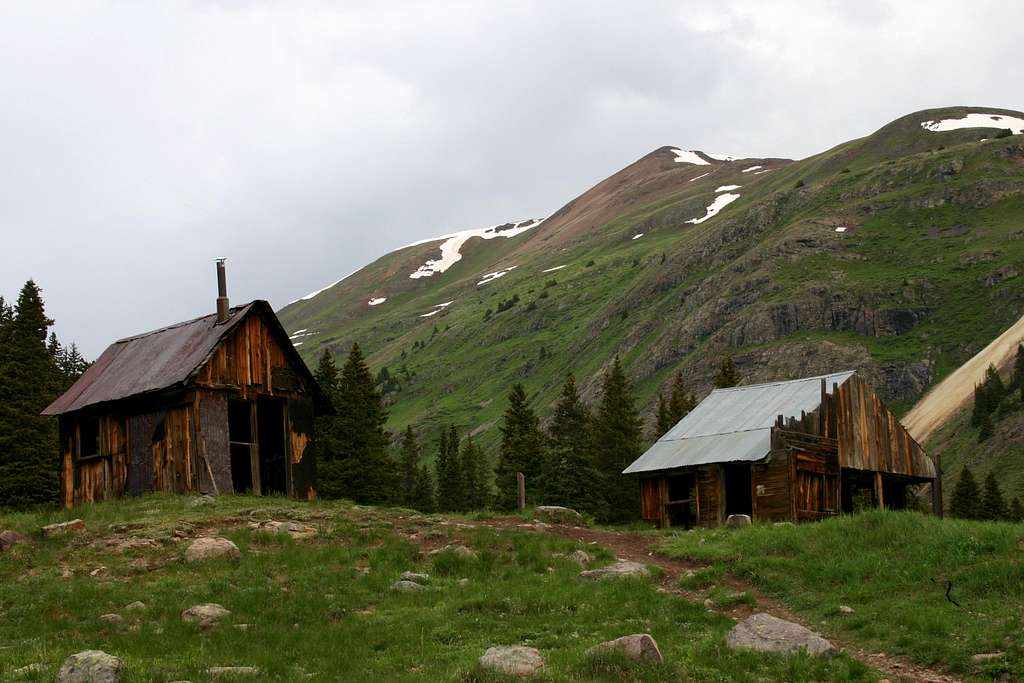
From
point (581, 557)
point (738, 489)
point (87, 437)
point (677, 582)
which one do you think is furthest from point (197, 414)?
point (738, 489)

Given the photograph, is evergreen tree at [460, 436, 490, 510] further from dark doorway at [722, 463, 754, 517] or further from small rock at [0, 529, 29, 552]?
small rock at [0, 529, 29, 552]

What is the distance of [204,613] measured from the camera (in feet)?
65.2

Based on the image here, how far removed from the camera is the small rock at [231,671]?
16266 millimetres

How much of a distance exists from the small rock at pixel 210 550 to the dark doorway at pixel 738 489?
896 inches

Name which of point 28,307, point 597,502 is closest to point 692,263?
point 597,502

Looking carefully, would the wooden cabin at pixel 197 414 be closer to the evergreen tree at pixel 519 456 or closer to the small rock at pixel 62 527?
the small rock at pixel 62 527

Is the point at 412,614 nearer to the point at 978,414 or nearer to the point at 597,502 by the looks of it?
the point at 597,502

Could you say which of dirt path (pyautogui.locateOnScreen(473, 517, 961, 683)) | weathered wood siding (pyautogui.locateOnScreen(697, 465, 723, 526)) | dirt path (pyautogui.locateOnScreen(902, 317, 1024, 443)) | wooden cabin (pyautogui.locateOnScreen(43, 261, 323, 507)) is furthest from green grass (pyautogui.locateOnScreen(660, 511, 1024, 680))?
dirt path (pyautogui.locateOnScreen(902, 317, 1024, 443))

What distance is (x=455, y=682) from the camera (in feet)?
51.0

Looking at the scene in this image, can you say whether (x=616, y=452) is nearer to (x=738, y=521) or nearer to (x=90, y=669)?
(x=738, y=521)

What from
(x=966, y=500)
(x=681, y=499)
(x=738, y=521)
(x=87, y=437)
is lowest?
(x=966, y=500)

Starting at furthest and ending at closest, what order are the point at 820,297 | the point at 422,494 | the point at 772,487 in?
the point at 820,297, the point at 422,494, the point at 772,487

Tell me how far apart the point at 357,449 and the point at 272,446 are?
23899mm

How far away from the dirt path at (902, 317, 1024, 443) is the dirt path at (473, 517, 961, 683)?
276 feet
